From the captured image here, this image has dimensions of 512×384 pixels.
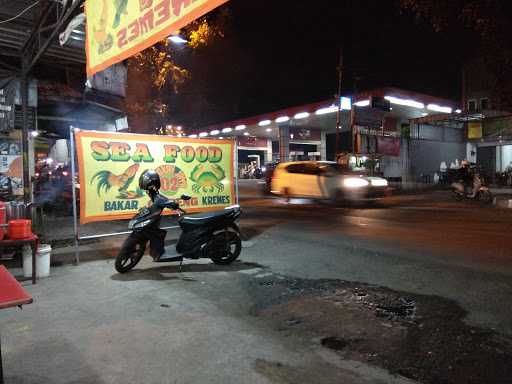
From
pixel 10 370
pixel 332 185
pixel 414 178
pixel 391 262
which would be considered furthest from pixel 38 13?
pixel 414 178

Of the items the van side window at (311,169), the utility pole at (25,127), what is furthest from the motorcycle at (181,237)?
the van side window at (311,169)

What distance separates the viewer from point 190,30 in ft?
48.9

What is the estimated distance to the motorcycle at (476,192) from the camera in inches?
693

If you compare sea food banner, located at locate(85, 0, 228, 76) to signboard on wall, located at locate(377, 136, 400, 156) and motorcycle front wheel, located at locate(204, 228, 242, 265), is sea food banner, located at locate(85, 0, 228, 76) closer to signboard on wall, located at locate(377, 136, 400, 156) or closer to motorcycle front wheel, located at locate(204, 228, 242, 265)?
motorcycle front wheel, located at locate(204, 228, 242, 265)

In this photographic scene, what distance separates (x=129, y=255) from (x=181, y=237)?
89 centimetres

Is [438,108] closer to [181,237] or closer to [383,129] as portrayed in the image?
[383,129]

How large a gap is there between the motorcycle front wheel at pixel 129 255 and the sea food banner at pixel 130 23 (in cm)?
268

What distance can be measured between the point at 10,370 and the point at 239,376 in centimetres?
197

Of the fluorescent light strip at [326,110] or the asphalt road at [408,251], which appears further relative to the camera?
the fluorescent light strip at [326,110]

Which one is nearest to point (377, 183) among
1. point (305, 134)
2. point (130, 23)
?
point (130, 23)

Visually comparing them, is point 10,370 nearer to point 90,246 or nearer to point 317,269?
point 317,269

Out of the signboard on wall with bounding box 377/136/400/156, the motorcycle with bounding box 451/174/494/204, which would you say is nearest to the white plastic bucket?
the motorcycle with bounding box 451/174/494/204

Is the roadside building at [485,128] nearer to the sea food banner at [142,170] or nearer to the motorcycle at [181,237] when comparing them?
the sea food banner at [142,170]

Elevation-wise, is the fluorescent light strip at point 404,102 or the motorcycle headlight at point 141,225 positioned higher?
the fluorescent light strip at point 404,102
